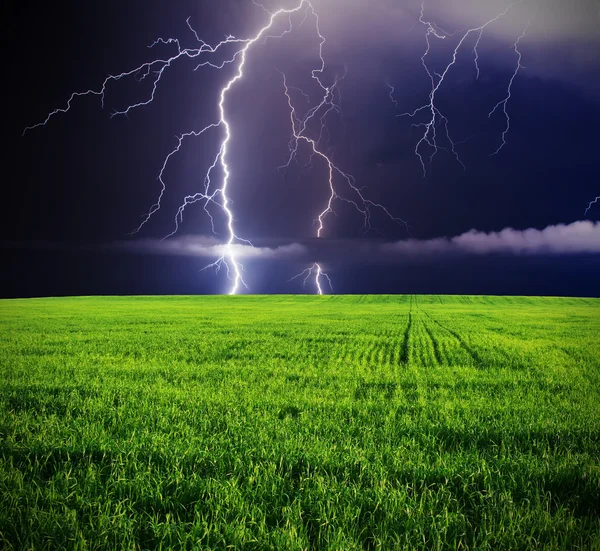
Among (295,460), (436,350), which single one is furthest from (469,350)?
(295,460)

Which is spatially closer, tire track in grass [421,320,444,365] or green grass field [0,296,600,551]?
green grass field [0,296,600,551]

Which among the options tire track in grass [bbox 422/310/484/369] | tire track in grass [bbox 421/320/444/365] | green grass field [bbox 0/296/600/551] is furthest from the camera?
tire track in grass [bbox 421/320/444/365]

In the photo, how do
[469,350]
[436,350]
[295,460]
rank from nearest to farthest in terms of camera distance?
[295,460], [469,350], [436,350]

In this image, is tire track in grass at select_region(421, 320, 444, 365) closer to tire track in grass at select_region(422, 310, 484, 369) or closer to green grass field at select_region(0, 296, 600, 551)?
tire track in grass at select_region(422, 310, 484, 369)

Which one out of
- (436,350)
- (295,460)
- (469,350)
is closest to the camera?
(295,460)

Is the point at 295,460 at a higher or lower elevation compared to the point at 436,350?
higher

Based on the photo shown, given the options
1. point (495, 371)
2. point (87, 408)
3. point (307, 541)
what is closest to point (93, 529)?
point (307, 541)

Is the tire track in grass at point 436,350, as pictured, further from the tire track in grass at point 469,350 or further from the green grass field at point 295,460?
the green grass field at point 295,460

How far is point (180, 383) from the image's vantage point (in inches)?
335

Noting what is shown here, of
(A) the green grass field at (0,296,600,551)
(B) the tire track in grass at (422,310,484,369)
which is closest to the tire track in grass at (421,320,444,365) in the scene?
(B) the tire track in grass at (422,310,484,369)

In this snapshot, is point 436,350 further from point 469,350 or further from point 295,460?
point 295,460

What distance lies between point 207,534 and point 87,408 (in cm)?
432

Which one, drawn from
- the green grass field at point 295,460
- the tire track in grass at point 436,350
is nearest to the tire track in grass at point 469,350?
the tire track in grass at point 436,350

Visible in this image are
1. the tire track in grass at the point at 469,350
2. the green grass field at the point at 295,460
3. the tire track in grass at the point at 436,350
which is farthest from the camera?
the tire track in grass at the point at 436,350
